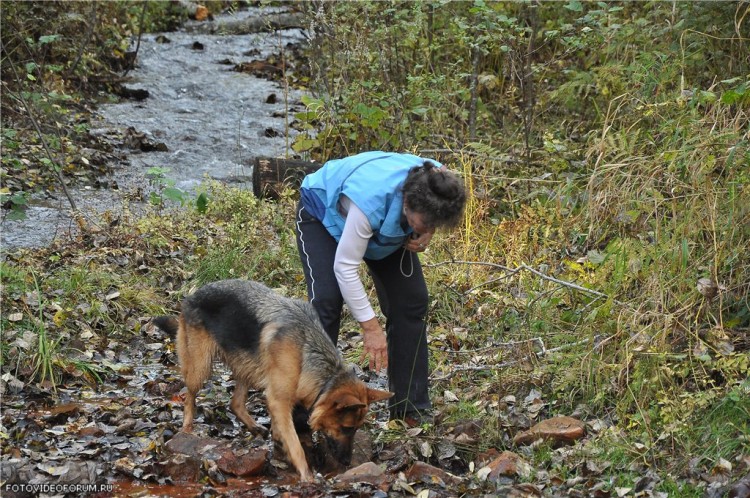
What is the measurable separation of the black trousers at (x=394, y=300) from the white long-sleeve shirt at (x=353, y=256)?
0.81ft

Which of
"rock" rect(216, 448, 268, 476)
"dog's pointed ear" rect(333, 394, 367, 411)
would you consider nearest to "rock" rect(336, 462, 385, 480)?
"dog's pointed ear" rect(333, 394, 367, 411)

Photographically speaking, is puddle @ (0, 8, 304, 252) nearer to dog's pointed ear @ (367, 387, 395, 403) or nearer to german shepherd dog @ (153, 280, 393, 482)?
german shepherd dog @ (153, 280, 393, 482)

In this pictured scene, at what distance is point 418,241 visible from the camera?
5.13 m

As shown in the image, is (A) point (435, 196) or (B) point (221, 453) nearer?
(A) point (435, 196)

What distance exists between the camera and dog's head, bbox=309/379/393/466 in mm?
4943

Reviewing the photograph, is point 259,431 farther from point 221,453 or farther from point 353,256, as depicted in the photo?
point 353,256

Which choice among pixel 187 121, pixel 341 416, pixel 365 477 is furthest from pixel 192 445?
pixel 187 121

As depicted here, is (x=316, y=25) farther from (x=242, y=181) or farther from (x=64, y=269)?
(x=64, y=269)

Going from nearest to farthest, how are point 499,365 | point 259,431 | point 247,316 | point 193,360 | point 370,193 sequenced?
point 370,193 → point 247,316 → point 193,360 → point 259,431 → point 499,365

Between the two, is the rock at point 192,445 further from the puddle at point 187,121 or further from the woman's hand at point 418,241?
the puddle at point 187,121

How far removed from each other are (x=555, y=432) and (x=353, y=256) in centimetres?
171

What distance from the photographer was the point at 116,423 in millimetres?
5867

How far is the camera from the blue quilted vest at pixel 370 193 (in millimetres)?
4941

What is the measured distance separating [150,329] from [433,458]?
3482mm
